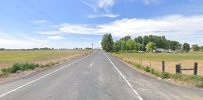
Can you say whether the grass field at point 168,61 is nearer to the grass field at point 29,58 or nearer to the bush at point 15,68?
the bush at point 15,68

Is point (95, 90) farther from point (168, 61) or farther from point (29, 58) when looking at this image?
point (29, 58)

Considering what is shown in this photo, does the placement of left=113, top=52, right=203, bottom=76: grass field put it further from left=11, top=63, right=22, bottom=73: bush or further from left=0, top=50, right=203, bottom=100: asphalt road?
left=11, top=63, right=22, bottom=73: bush

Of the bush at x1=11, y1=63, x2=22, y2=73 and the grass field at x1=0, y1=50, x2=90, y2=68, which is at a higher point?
the bush at x1=11, y1=63, x2=22, y2=73

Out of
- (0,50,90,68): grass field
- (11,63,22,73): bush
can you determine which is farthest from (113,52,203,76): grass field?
(0,50,90,68): grass field

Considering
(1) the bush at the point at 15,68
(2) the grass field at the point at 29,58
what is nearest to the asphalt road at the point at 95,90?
(1) the bush at the point at 15,68

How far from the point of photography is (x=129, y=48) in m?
193

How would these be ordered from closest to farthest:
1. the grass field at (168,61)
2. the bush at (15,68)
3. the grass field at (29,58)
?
1. the bush at (15,68)
2. the grass field at (168,61)
3. the grass field at (29,58)

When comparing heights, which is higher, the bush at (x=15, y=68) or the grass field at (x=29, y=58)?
the bush at (x=15, y=68)

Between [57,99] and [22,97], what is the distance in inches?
61.5

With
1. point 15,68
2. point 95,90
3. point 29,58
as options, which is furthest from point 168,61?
point 95,90

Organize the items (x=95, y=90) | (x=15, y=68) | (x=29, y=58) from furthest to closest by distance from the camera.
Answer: (x=29, y=58) < (x=15, y=68) < (x=95, y=90)

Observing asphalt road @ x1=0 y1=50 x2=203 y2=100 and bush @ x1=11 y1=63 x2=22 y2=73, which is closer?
asphalt road @ x1=0 y1=50 x2=203 y2=100

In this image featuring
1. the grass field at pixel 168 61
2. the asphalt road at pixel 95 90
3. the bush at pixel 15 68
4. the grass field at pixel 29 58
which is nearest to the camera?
the asphalt road at pixel 95 90

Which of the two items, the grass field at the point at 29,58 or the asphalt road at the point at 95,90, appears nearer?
the asphalt road at the point at 95,90
